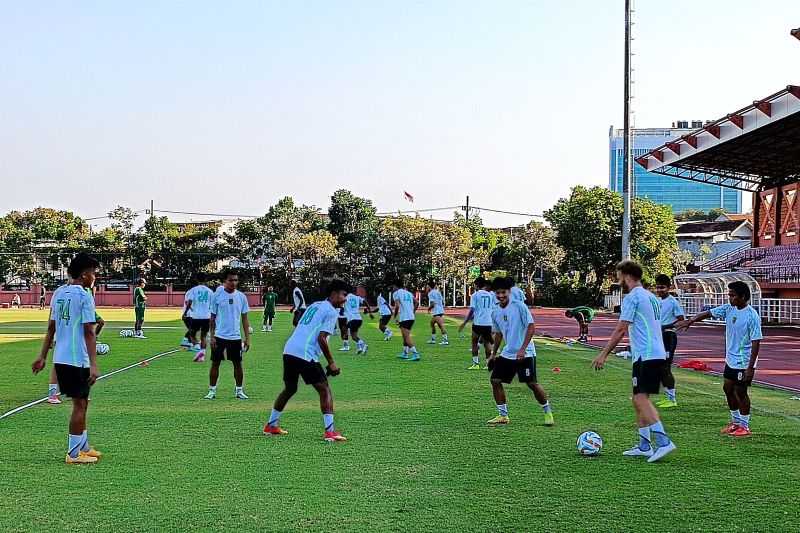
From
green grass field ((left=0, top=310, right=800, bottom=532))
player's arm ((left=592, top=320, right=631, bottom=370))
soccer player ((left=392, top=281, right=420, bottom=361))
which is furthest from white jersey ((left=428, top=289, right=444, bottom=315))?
player's arm ((left=592, top=320, right=631, bottom=370))

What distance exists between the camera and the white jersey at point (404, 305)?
20880 millimetres

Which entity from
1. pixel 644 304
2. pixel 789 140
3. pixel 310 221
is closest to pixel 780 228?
pixel 789 140

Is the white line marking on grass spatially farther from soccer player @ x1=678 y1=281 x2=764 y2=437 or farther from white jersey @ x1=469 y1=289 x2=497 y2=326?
soccer player @ x1=678 y1=281 x2=764 y2=437

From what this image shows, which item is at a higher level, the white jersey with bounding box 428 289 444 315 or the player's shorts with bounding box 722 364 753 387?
the white jersey with bounding box 428 289 444 315

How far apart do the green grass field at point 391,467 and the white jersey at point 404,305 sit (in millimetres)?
6598

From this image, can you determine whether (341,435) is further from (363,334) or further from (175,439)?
(363,334)

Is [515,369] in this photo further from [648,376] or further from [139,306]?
[139,306]

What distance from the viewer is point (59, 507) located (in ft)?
21.8

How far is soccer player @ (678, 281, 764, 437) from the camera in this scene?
9.94 meters

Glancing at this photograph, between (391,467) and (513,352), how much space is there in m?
2.83

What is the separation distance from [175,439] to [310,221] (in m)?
64.7

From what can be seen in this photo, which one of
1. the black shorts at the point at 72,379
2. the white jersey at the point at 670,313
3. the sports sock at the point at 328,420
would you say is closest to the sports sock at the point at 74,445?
the black shorts at the point at 72,379

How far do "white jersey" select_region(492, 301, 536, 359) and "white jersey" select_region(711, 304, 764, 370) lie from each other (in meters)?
2.19

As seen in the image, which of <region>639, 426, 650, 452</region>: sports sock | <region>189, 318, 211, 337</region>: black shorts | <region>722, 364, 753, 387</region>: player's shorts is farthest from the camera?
<region>189, 318, 211, 337</region>: black shorts
